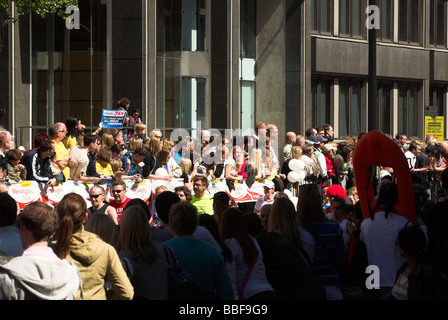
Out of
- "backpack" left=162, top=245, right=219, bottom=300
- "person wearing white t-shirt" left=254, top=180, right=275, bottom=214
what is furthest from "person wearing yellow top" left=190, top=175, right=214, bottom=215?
"backpack" left=162, top=245, right=219, bottom=300

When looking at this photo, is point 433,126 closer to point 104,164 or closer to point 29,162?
point 104,164

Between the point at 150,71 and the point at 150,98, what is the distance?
84 centimetres

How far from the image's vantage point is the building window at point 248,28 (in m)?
31.2

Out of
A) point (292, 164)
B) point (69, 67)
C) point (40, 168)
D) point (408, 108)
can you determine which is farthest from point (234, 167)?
point (408, 108)

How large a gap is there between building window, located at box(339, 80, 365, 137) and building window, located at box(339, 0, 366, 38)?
196 centimetres

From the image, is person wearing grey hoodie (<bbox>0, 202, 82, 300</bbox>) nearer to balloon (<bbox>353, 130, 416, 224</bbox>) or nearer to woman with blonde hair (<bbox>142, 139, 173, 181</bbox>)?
balloon (<bbox>353, 130, 416, 224</bbox>)

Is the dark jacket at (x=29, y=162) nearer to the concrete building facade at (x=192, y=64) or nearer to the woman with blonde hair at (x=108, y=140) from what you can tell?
the woman with blonde hair at (x=108, y=140)

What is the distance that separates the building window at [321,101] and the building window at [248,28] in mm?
3456

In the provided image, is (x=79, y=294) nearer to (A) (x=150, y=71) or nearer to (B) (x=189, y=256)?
(B) (x=189, y=256)

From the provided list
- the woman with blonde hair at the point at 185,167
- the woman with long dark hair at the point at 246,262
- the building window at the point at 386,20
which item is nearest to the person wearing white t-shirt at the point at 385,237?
the woman with long dark hair at the point at 246,262

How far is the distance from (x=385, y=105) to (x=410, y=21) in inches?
159

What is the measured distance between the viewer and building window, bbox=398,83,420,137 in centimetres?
3844
